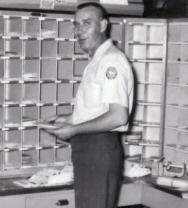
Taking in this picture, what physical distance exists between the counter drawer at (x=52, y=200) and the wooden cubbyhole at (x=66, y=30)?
158 centimetres

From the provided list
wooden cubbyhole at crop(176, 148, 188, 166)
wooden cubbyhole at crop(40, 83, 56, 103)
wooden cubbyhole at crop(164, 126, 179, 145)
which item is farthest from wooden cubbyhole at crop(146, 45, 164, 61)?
wooden cubbyhole at crop(40, 83, 56, 103)

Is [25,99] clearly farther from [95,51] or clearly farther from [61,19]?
[95,51]

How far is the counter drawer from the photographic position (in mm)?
4377

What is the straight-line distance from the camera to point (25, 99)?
4941 millimetres

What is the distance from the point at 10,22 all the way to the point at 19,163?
4.69ft

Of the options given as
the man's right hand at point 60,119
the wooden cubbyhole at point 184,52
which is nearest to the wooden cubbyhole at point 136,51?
the wooden cubbyhole at point 184,52

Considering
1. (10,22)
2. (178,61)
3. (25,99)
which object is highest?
(10,22)

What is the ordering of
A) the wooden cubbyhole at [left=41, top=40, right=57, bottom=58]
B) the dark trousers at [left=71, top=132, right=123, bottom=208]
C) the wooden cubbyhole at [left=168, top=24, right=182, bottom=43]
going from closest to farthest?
the dark trousers at [left=71, top=132, right=123, bottom=208], the wooden cubbyhole at [left=41, top=40, right=57, bottom=58], the wooden cubbyhole at [left=168, top=24, right=182, bottom=43]

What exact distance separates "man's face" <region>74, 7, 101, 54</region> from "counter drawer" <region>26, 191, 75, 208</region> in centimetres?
170

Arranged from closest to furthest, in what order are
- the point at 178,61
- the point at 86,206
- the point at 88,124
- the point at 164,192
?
1. the point at 88,124
2. the point at 86,206
3. the point at 164,192
4. the point at 178,61

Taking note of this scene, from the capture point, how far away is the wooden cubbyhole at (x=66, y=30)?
4.92m

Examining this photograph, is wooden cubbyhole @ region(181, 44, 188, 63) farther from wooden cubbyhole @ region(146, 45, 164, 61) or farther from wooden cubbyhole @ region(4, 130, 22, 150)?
wooden cubbyhole @ region(4, 130, 22, 150)

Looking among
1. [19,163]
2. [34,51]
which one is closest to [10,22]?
[34,51]

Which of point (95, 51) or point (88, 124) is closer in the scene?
point (88, 124)
